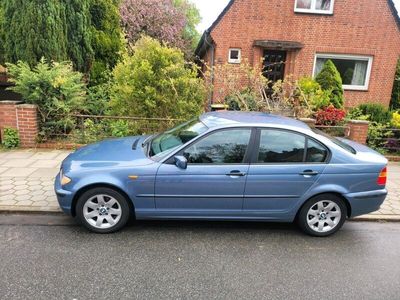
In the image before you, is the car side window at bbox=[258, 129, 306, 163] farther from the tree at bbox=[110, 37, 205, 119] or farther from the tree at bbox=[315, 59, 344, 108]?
the tree at bbox=[315, 59, 344, 108]

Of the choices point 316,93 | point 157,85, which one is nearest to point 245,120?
point 157,85

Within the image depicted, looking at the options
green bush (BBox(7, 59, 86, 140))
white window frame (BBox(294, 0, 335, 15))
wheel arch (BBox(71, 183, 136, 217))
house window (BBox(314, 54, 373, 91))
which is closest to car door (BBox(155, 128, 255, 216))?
wheel arch (BBox(71, 183, 136, 217))

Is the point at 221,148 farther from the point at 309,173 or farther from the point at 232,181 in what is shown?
the point at 309,173

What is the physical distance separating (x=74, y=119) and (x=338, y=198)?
6.16 metres

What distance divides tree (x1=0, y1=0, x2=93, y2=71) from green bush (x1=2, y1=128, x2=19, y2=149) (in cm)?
244

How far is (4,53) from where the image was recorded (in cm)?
973

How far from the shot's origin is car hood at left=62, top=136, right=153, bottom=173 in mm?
3977

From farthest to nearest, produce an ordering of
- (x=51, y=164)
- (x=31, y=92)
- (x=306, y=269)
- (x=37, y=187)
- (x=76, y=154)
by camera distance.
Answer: (x=31, y=92)
(x=51, y=164)
(x=37, y=187)
(x=76, y=154)
(x=306, y=269)

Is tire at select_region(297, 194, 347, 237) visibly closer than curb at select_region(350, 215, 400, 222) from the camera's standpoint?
Yes

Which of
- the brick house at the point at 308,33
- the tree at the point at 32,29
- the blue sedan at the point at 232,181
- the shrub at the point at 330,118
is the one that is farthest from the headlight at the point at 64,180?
the brick house at the point at 308,33

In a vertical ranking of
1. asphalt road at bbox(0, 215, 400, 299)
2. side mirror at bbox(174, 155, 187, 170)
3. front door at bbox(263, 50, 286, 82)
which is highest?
front door at bbox(263, 50, 286, 82)

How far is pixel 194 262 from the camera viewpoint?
3557 mm

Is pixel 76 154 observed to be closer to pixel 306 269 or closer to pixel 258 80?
pixel 306 269

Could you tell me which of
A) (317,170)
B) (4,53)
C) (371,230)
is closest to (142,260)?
(317,170)
